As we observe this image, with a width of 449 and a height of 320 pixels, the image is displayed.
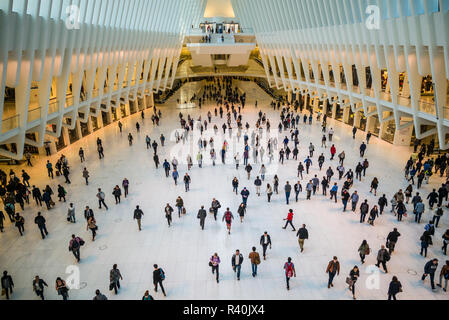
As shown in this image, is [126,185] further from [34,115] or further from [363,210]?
[363,210]

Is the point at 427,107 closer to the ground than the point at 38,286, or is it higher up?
higher up

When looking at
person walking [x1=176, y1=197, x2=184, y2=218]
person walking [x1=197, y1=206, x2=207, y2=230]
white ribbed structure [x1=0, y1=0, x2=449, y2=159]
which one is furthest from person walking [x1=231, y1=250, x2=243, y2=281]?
white ribbed structure [x1=0, y1=0, x2=449, y2=159]

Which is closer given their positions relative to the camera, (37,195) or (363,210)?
(363,210)

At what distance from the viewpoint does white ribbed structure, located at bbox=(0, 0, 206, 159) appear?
37.0 ft

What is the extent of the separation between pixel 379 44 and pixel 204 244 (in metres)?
14.0

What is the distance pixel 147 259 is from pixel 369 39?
15.9 meters

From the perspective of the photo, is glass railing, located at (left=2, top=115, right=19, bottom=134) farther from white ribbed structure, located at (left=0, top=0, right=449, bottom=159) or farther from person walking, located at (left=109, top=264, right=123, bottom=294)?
person walking, located at (left=109, top=264, right=123, bottom=294)

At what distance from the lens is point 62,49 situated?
1431 cm

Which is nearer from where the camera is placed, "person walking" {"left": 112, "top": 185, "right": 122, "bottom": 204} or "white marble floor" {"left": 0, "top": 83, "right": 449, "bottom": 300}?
"white marble floor" {"left": 0, "top": 83, "right": 449, "bottom": 300}

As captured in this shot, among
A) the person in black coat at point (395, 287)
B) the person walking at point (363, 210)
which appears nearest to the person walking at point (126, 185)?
the person walking at point (363, 210)

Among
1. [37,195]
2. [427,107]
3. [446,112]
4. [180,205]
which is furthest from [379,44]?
[37,195]

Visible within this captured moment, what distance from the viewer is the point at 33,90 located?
19.9m

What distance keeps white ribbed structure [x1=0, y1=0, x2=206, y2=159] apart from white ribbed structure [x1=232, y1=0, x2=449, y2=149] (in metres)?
11.8

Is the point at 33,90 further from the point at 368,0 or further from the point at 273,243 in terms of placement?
the point at 368,0
